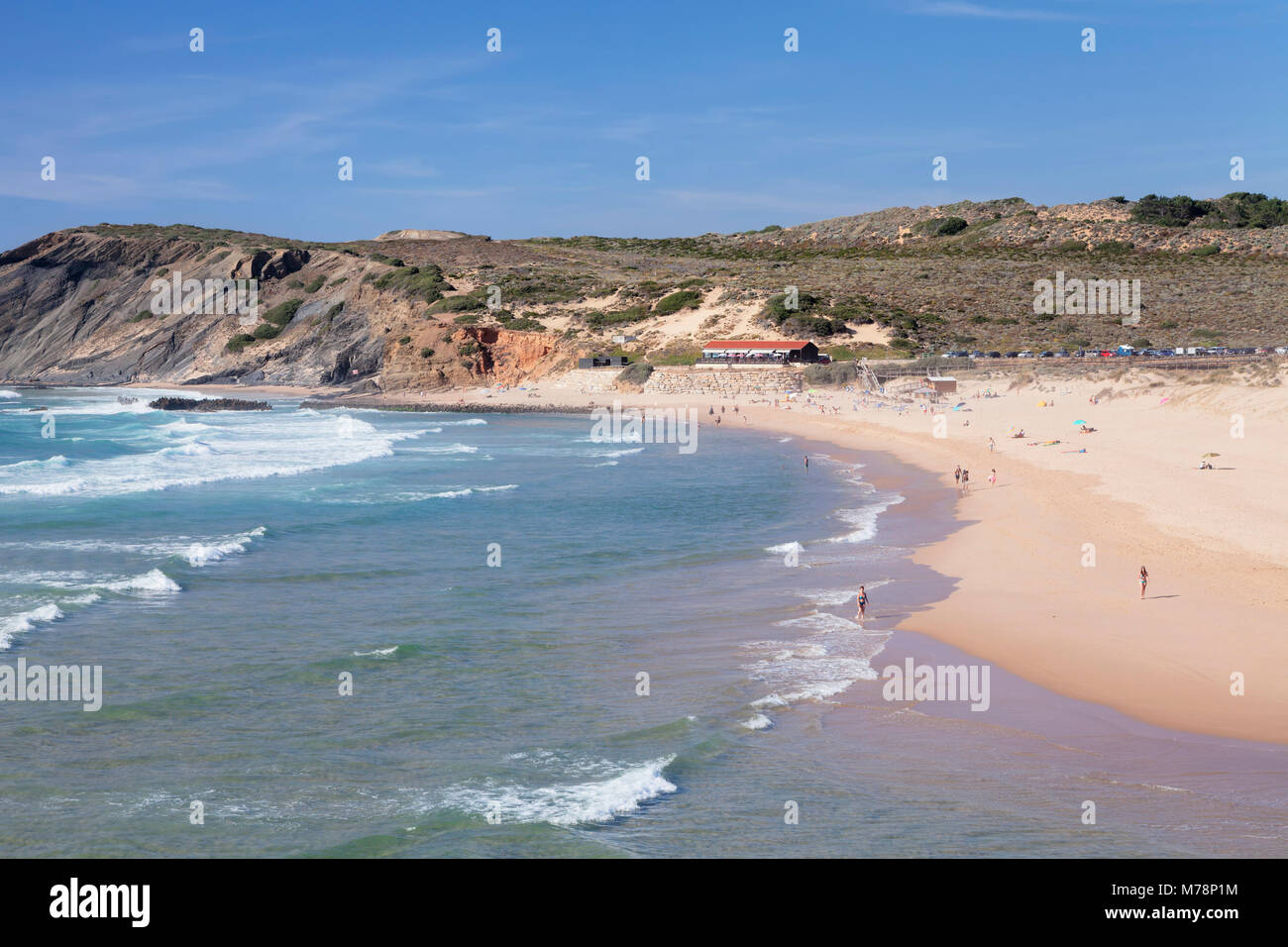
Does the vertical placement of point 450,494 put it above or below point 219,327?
below

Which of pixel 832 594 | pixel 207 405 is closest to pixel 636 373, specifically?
pixel 207 405

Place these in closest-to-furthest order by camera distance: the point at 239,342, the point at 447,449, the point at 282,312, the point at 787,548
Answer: the point at 787,548 → the point at 447,449 → the point at 239,342 → the point at 282,312

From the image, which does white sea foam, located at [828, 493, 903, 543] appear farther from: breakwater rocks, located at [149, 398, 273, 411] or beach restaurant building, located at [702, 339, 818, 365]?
breakwater rocks, located at [149, 398, 273, 411]

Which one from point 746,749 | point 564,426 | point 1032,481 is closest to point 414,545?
point 746,749

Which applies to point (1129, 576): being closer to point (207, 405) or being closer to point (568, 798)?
point (568, 798)

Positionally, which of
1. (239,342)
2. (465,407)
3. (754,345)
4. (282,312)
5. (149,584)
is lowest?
(149,584)

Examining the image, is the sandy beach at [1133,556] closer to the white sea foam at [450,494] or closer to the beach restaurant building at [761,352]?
the white sea foam at [450,494]

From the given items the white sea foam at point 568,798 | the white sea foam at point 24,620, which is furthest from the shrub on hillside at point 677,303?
the white sea foam at point 568,798
